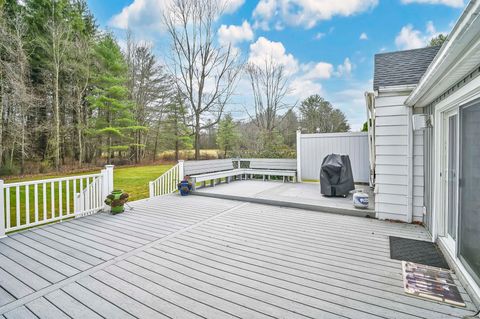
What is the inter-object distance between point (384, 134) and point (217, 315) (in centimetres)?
375

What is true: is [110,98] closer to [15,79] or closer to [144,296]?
[15,79]

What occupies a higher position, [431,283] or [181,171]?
[181,171]

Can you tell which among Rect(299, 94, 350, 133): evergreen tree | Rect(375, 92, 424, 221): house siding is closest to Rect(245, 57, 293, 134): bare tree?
Rect(299, 94, 350, 133): evergreen tree

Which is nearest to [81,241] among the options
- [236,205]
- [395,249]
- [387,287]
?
[236,205]

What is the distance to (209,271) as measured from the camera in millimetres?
2295

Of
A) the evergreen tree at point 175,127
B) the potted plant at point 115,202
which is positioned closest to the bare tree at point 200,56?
the potted plant at point 115,202

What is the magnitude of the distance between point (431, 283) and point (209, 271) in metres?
2.01

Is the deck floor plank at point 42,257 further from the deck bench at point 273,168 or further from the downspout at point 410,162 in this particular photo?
the deck bench at point 273,168

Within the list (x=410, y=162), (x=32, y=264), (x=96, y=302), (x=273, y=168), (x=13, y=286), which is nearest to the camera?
(x=96, y=302)

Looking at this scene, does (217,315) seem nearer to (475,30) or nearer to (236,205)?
(475,30)

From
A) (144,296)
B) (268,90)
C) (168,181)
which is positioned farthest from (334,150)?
(268,90)

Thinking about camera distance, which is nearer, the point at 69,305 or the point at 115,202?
the point at 69,305

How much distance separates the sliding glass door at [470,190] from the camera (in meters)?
1.89

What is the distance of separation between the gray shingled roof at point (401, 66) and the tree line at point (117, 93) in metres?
5.40
